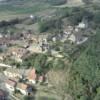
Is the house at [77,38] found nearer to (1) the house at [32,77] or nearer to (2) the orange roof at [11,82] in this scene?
(1) the house at [32,77]

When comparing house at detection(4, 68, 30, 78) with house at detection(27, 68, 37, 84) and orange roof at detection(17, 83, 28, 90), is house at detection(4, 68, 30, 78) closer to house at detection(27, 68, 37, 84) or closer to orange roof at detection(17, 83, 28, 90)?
→ house at detection(27, 68, 37, 84)

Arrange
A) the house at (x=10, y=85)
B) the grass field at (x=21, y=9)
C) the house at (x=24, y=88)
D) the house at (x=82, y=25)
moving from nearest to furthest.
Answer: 1. the house at (x=24, y=88)
2. the house at (x=10, y=85)
3. the house at (x=82, y=25)
4. the grass field at (x=21, y=9)

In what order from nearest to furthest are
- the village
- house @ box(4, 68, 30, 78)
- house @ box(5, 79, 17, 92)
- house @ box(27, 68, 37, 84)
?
house @ box(5, 79, 17, 92)
the village
house @ box(27, 68, 37, 84)
house @ box(4, 68, 30, 78)

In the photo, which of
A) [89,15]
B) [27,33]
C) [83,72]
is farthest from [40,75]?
[89,15]

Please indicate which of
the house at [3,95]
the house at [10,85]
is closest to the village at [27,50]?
the house at [10,85]

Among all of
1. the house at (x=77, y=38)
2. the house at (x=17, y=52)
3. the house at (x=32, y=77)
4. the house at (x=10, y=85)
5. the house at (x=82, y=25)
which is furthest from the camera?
the house at (x=82, y=25)

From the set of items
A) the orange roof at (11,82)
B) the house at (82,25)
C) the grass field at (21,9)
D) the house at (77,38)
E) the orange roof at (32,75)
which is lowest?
the grass field at (21,9)

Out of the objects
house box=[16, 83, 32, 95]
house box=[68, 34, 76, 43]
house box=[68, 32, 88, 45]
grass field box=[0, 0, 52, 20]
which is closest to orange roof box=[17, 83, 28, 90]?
house box=[16, 83, 32, 95]

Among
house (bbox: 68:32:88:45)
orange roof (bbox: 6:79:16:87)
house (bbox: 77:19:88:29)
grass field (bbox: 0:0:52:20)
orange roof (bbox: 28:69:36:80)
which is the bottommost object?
grass field (bbox: 0:0:52:20)

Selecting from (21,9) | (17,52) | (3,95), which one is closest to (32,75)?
(3,95)

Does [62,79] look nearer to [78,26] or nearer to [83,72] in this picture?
[83,72]
